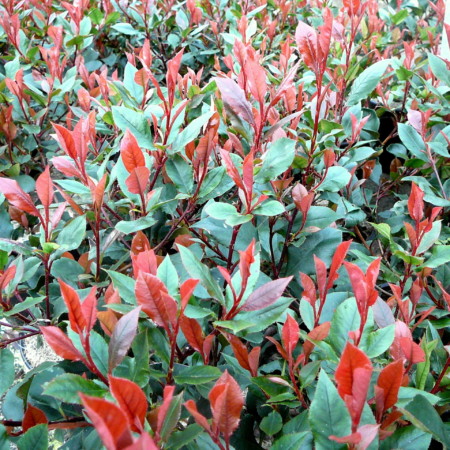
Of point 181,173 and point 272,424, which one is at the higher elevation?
point 181,173

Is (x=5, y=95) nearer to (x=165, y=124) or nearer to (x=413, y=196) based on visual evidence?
(x=165, y=124)

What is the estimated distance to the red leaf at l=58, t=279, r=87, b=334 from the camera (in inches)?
25.7

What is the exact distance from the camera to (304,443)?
0.76m

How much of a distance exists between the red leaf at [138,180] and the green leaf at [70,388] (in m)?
0.39

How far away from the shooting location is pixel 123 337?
69 centimetres

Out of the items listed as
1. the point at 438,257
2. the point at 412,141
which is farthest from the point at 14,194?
the point at 412,141

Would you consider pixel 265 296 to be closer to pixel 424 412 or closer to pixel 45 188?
pixel 424 412

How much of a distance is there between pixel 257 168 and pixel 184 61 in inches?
59.7

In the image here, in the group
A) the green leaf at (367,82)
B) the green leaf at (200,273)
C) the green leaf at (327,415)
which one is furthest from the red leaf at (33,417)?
the green leaf at (367,82)

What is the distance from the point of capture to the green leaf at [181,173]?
107cm

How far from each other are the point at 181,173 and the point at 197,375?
1.53 ft

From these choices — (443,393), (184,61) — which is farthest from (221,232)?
(184,61)

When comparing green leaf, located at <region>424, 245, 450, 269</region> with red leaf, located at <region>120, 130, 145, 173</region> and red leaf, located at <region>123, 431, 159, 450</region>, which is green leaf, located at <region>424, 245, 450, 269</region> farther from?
red leaf, located at <region>123, 431, 159, 450</region>

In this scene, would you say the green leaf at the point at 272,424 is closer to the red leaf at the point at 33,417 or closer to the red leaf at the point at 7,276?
the red leaf at the point at 33,417
